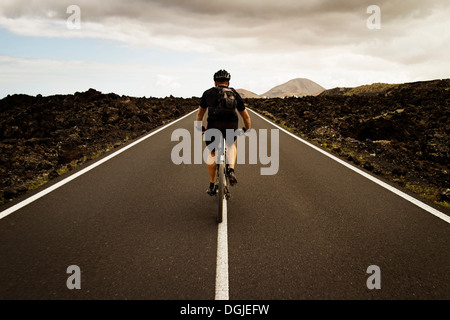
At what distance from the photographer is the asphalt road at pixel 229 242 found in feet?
10.1

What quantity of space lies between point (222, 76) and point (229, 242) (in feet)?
8.27

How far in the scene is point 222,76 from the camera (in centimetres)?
456

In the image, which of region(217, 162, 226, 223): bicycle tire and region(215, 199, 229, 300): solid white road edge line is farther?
region(217, 162, 226, 223): bicycle tire

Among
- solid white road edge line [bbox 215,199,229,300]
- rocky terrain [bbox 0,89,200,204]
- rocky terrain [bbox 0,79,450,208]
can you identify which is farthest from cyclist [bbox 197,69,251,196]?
rocky terrain [bbox 0,89,200,204]

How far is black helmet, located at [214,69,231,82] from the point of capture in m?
4.56

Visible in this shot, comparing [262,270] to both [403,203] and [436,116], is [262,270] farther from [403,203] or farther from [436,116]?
[436,116]

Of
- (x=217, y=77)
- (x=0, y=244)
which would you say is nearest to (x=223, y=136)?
(x=217, y=77)

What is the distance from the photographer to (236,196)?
584 cm

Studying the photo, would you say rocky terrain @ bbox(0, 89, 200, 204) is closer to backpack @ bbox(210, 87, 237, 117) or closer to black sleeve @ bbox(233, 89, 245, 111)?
backpack @ bbox(210, 87, 237, 117)

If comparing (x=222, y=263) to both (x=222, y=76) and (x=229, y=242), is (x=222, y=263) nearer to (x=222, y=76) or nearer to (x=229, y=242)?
(x=229, y=242)

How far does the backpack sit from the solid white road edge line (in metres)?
1.76

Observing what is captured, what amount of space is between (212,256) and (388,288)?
199cm

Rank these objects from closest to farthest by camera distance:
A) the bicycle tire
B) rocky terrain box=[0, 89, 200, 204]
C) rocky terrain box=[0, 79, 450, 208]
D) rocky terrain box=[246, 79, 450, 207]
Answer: the bicycle tire → rocky terrain box=[246, 79, 450, 207] → rocky terrain box=[0, 79, 450, 208] → rocky terrain box=[0, 89, 200, 204]
